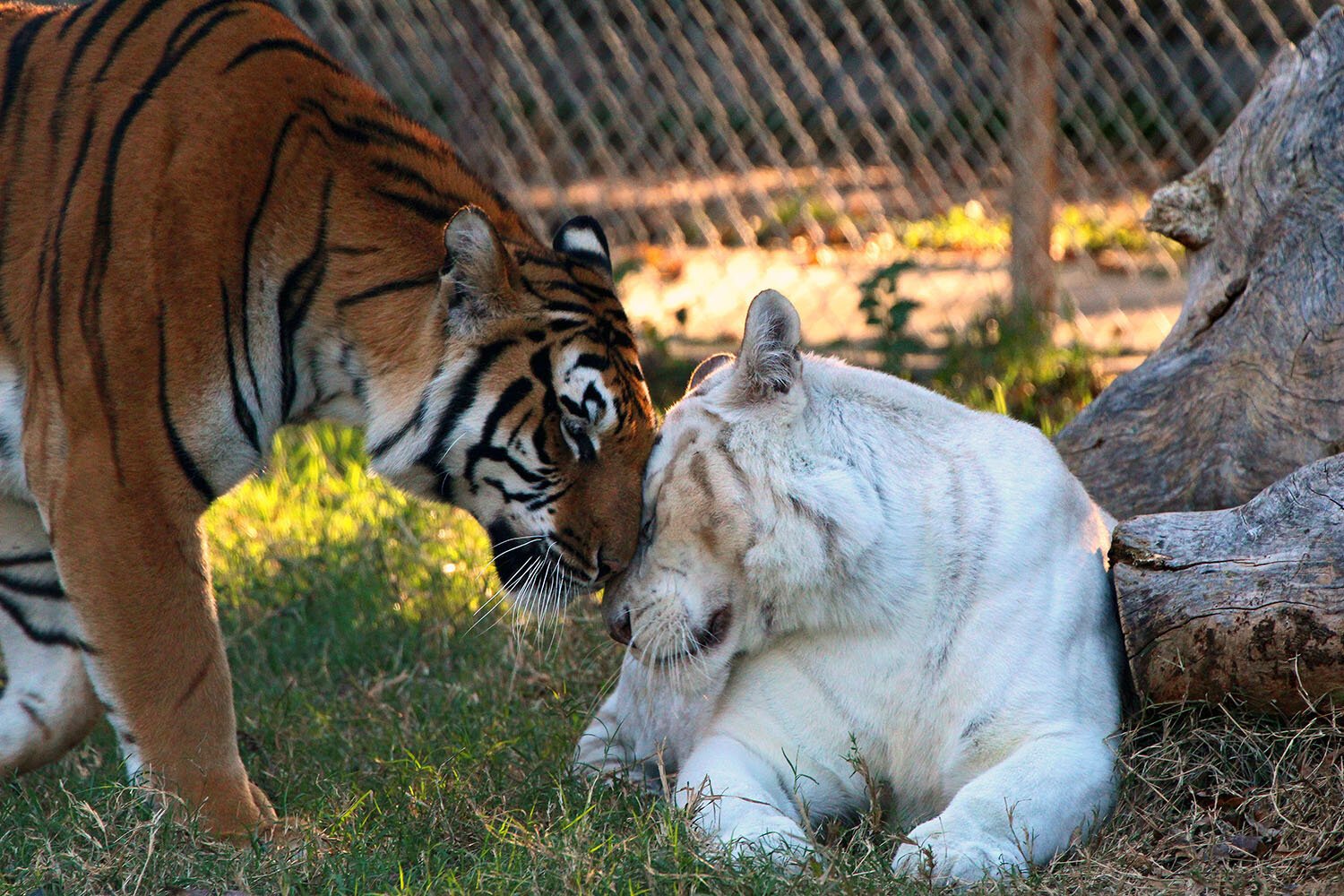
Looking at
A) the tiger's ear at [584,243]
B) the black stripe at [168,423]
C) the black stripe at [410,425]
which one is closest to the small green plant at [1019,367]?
the tiger's ear at [584,243]

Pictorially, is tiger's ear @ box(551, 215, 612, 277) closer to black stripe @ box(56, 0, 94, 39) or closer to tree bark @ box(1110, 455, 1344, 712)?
black stripe @ box(56, 0, 94, 39)

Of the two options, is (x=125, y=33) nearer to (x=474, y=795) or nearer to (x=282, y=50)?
(x=282, y=50)

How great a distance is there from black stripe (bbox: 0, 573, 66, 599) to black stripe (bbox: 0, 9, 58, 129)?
90 centimetres

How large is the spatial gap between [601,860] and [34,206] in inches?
61.9

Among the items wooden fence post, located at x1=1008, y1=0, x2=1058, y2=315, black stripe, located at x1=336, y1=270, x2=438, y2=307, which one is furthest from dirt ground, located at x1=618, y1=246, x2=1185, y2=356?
black stripe, located at x1=336, y1=270, x2=438, y2=307

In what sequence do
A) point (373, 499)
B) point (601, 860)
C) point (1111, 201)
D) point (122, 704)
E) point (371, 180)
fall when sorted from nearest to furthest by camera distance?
point (601, 860)
point (122, 704)
point (371, 180)
point (373, 499)
point (1111, 201)

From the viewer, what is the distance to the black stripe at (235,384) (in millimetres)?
2615

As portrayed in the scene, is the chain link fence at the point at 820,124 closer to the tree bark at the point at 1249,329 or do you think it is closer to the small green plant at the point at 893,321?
the small green plant at the point at 893,321

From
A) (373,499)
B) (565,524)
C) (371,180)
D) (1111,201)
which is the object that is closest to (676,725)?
(565,524)

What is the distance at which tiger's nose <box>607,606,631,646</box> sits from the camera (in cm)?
270

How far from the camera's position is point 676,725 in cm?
281

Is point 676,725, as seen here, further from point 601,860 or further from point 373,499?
point 373,499

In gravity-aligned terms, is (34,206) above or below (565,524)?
above

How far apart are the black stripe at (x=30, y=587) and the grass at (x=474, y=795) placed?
36 centimetres
